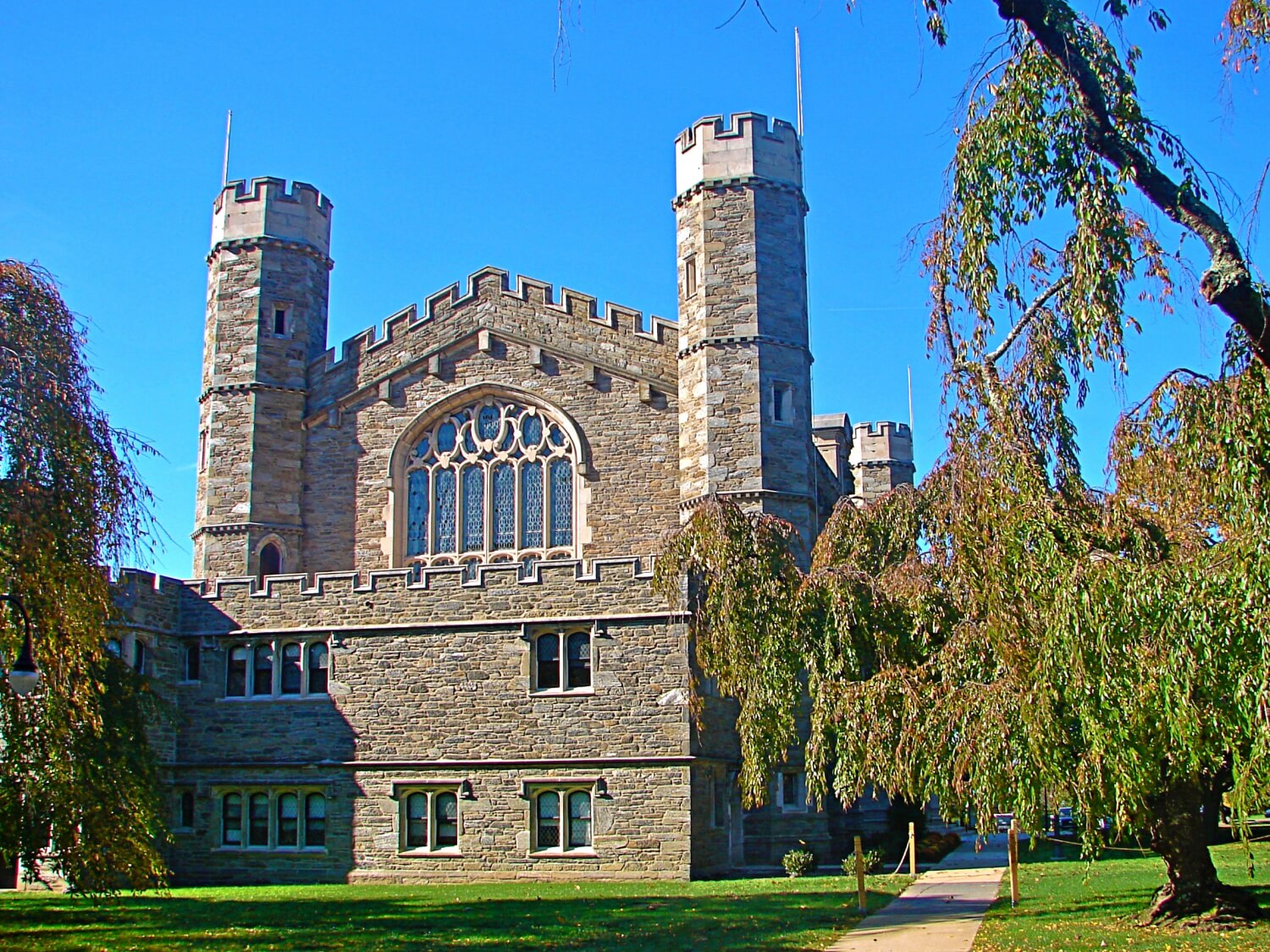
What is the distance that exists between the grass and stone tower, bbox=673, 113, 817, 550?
8164 millimetres

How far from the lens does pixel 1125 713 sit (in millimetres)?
9688

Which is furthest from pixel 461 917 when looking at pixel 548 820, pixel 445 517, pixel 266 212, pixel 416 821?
pixel 266 212

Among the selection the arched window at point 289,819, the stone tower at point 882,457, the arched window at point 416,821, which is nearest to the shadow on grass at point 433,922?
the arched window at point 416,821

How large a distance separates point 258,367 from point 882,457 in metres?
22.7

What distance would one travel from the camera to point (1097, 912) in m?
15.3

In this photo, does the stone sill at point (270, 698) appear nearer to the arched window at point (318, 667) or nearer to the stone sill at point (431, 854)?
the arched window at point (318, 667)

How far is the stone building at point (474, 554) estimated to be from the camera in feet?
73.6

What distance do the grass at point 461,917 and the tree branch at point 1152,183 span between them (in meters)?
7.81

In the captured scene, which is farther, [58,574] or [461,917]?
[461,917]

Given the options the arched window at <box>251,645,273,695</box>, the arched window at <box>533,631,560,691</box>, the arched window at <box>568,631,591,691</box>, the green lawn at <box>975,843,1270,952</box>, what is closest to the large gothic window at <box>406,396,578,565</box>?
the arched window at <box>251,645,273,695</box>

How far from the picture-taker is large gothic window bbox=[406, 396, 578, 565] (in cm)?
2806

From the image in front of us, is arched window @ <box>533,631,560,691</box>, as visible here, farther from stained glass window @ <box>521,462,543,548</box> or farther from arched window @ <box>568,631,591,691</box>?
stained glass window @ <box>521,462,543,548</box>

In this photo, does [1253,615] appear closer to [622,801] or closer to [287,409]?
[622,801]

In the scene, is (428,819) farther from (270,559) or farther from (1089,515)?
(1089,515)
